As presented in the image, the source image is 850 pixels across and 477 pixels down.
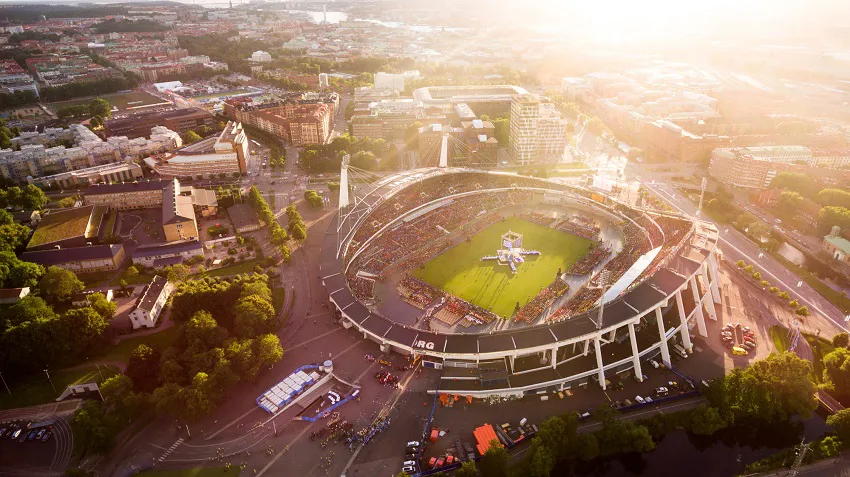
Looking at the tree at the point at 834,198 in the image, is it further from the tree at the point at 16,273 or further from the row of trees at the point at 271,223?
the tree at the point at 16,273

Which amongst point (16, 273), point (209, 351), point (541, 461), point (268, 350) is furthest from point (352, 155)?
point (541, 461)

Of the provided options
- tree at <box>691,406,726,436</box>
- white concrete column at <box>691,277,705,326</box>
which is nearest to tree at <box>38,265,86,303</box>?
tree at <box>691,406,726,436</box>

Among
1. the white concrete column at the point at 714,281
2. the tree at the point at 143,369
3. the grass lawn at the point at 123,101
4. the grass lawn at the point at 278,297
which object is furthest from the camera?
the grass lawn at the point at 123,101

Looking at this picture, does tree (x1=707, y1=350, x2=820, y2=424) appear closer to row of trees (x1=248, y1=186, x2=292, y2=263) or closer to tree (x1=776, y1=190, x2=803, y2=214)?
tree (x1=776, y1=190, x2=803, y2=214)

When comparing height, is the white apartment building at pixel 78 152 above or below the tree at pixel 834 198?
below

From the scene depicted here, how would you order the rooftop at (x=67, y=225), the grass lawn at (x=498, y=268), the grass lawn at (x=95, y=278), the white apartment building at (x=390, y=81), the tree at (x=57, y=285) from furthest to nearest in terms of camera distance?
the white apartment building at (x=390, y=81) < the rooftop at (x=67, y=225) < the grass lawn at (x=95, y=278) < the grass lawn at (x=498, y=268) < the tree at (x=57, y=285)

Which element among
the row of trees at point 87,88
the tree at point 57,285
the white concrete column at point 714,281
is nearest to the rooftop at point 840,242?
the white concrete column at point 714,281

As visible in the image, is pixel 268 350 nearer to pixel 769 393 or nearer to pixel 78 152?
pixel 769 393
